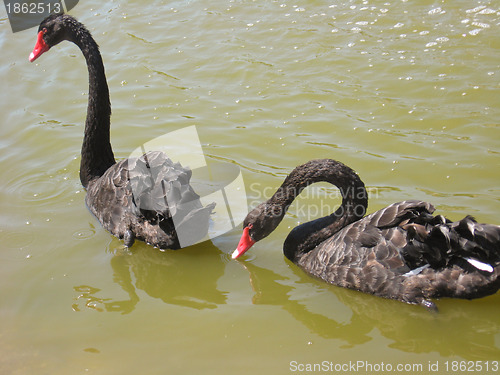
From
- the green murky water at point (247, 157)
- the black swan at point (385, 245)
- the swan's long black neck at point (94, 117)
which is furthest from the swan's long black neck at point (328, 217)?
the swan's long black neck at point (94, 117)

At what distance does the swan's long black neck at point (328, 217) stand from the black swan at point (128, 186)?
68 centimetres

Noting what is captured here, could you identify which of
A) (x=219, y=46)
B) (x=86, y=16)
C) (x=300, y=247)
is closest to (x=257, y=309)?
(x=300, y=247)

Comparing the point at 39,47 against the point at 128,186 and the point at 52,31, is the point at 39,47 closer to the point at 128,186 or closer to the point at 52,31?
the point at 52,31

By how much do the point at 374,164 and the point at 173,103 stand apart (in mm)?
2769

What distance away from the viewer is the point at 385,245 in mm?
4199

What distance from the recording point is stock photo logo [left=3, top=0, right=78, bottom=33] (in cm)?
990

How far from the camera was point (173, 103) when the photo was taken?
23.6ft

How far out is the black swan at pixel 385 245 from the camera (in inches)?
153

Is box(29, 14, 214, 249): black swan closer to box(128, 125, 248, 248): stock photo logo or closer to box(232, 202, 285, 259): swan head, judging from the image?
box(128, 125, 248, 248): stock photo logo

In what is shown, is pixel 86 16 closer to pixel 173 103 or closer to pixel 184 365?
pixel 173 103
